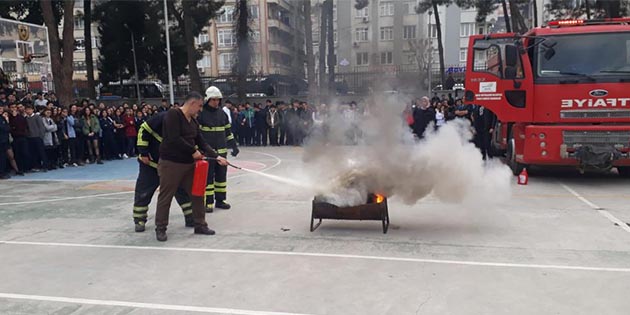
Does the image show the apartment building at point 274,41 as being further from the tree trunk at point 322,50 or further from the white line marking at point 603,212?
the white line marking at point 603,212

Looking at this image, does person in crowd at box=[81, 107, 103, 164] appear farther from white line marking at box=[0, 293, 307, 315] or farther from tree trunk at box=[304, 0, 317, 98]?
white line marking at box=[0, 293, 307, 315]

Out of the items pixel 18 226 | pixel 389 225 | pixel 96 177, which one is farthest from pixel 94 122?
pixel 389 225

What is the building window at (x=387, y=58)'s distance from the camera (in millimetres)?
7613

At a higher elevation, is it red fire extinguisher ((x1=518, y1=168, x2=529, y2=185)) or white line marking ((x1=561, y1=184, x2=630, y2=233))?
red fire extinguisher ((x1=518, y1=168, x2=529, y2=185))

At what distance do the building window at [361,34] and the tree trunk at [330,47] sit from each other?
0.71 m

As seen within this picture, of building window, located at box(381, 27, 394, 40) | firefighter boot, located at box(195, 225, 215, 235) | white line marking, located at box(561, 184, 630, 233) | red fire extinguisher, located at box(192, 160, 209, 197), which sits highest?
building window, located at box(381, 27, 394, 40)

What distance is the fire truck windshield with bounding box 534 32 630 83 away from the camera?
9.19 metres

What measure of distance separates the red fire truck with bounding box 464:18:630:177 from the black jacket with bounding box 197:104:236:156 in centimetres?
570

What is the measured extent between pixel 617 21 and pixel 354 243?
316 inches

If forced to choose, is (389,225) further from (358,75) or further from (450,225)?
(358,75)

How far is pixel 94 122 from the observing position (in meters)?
14.3

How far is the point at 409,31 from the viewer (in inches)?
341

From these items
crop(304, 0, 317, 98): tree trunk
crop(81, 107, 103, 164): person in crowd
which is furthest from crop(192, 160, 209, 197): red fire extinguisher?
crop(81, 107, 103, 164): person in crowd

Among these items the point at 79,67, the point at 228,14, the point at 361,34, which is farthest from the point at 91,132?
the point at 79,67
